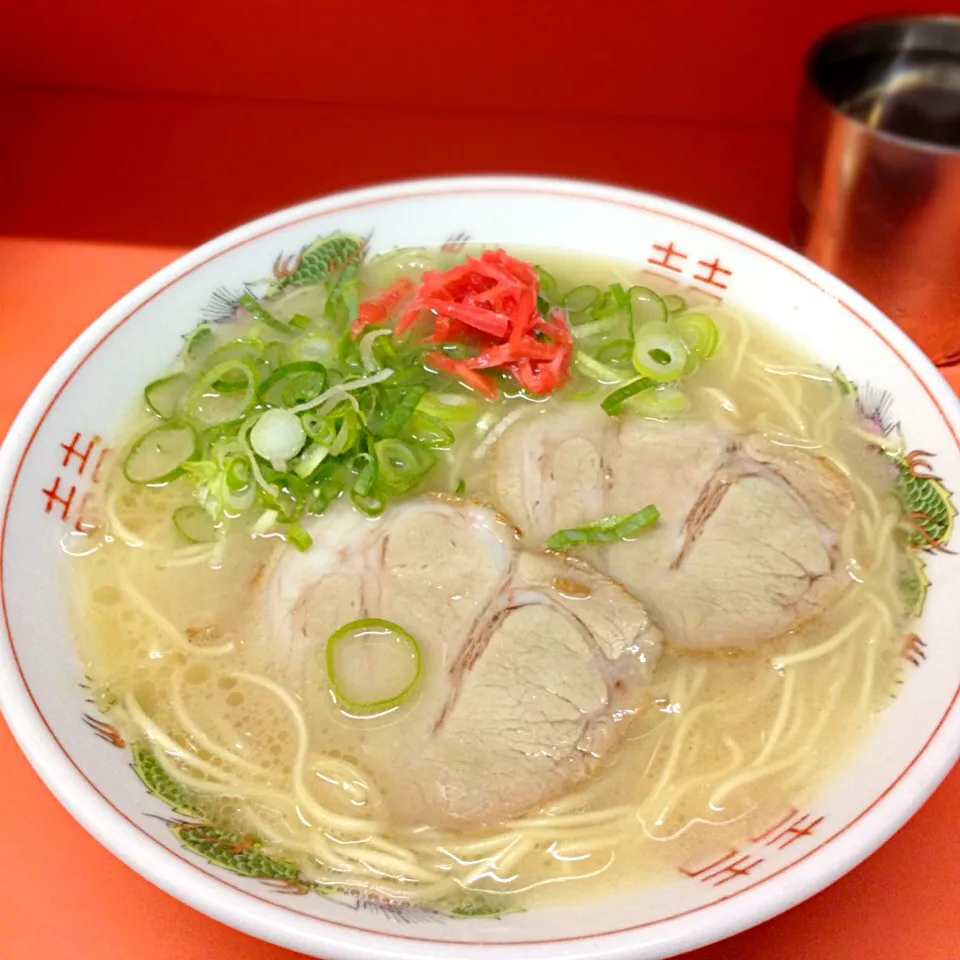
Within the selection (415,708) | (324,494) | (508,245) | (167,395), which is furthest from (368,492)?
(508,245)

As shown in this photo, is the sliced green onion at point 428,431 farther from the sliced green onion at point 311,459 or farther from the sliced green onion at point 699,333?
the sliced green onion at point 699,333

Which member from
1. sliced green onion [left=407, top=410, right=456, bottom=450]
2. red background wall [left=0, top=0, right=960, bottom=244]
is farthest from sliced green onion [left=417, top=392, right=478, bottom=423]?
red background wall [left=0, top=0, right=960, bottom=244]

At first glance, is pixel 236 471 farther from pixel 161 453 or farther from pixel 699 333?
pixel 699 333

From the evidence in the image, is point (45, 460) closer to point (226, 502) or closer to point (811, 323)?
point (226, 502)

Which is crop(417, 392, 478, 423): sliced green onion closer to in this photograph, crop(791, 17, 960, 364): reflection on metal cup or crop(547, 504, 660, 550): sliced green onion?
crop(547, 504, 660, 550): sliced green onion

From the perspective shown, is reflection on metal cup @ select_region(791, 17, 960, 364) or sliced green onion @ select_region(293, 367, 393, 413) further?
reflection on metal cup @ select_region(791, 17, 960, 364)

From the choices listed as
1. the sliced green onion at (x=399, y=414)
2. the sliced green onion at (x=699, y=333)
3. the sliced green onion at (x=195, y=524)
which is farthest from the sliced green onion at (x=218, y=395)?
the sliced green onion at (x=699, y=333)
